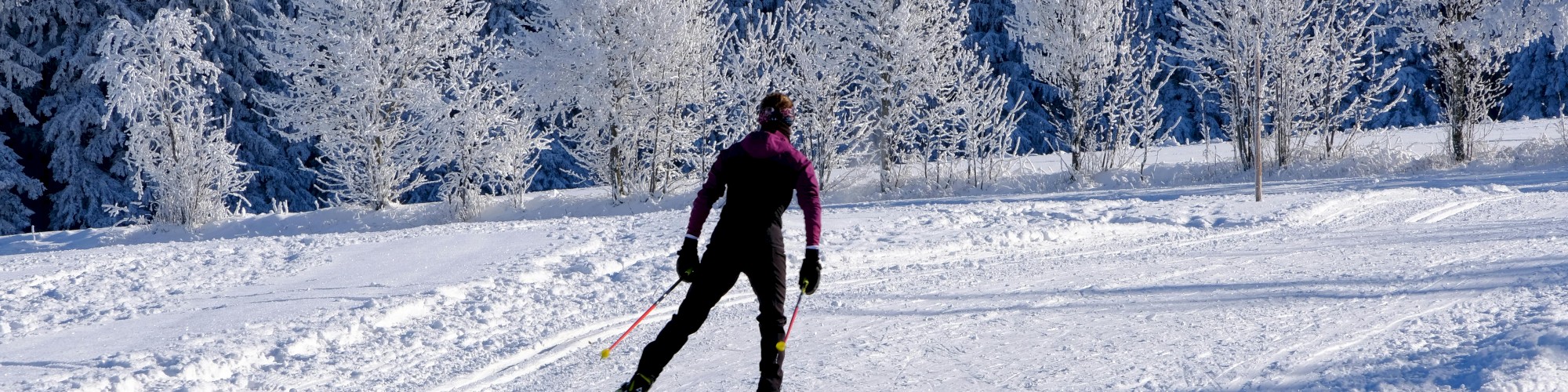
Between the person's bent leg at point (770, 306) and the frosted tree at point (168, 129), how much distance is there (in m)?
18.2

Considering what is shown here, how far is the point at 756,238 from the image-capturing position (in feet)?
16.1

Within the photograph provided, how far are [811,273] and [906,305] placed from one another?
2978 millimetres

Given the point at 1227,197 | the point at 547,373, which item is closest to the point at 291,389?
the point at 547,373

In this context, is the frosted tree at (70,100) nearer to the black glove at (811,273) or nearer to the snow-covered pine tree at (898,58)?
the snow-covered pine tree at (898,58)

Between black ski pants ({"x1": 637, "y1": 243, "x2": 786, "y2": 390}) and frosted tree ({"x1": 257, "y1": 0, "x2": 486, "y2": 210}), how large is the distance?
696 inches

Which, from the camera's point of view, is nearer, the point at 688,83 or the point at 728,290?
the point at 728,290

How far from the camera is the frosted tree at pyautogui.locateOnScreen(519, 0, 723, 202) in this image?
66.6 ft

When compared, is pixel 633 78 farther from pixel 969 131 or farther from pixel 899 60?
pixel 969 131

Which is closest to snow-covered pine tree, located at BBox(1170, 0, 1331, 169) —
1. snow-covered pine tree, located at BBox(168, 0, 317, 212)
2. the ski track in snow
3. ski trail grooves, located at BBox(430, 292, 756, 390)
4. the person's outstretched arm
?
the ski track in snow

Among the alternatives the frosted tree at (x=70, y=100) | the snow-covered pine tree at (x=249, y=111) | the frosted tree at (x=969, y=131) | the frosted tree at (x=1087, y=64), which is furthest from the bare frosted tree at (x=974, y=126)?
the frosted tree at (x=70, y=100)

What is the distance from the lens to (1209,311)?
7078 mm

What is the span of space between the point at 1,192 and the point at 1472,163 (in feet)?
114

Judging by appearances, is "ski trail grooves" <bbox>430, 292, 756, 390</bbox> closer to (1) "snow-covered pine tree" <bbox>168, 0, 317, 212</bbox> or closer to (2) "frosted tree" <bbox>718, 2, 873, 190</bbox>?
(2) "frosted tree" <bbox>718, 2, 873, 190</bbox>

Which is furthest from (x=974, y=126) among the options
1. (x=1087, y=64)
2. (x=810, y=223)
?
(x=810, y=223)
